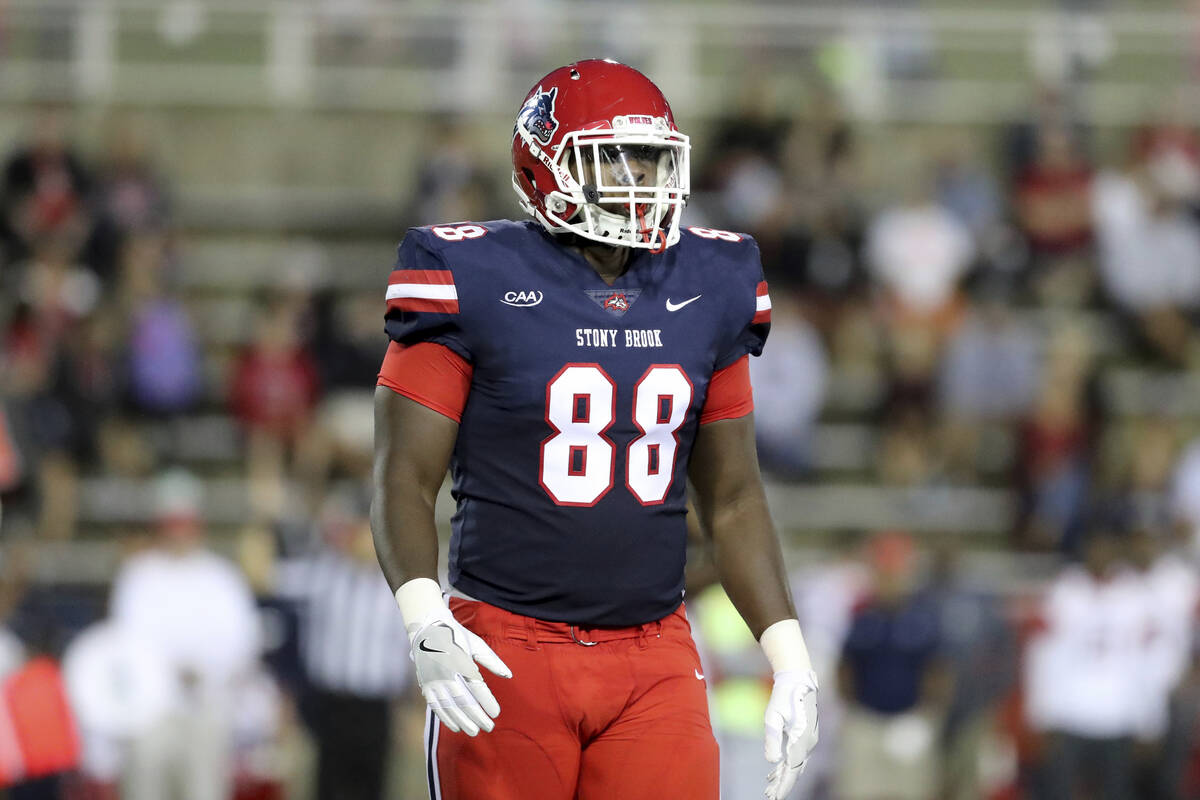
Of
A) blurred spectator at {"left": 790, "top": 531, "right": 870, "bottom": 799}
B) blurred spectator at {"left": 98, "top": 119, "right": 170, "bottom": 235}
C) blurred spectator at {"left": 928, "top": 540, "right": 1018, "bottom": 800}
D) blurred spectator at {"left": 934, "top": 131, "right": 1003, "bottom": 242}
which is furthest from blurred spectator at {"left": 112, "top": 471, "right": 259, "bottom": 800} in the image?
blurred spectator at {"left": 934, "top": 131, "right": 1003, "bottom": 242}

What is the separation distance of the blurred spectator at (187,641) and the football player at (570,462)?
5.61 metres

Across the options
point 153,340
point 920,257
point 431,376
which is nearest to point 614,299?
point 431,376

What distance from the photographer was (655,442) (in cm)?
329

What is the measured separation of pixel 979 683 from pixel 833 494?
1.91m

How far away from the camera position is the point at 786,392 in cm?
1023

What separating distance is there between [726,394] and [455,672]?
0.76 m

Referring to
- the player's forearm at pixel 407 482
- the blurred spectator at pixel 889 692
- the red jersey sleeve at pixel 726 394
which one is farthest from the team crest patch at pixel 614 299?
the blurred spectator at pixel 889 692

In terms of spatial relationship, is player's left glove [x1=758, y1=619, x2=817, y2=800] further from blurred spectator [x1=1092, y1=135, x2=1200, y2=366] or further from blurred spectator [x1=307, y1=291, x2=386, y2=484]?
blurred spectator [x1=1092, y1=135, x2=1200, y2=366]

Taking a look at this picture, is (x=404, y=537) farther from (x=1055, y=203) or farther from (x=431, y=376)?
(x=1055, y=203)

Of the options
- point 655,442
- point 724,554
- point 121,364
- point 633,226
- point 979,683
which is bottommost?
point 979,683

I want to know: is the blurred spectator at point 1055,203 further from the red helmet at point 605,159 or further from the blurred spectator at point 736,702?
the red helmet at point 605,159

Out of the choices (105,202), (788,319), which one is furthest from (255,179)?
(788,319)

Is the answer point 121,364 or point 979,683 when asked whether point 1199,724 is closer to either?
point 979,683

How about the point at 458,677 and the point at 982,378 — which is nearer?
the point at 458,677
